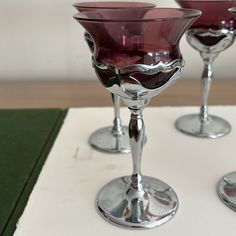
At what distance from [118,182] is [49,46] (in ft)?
1.92

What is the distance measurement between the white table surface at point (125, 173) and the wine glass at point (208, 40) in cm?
2

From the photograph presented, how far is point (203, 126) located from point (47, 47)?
20.2 inches

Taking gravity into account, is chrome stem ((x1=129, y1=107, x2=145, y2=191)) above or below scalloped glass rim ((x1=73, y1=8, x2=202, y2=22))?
below

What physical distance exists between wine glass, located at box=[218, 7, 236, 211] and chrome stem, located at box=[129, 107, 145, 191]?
0.36 feet

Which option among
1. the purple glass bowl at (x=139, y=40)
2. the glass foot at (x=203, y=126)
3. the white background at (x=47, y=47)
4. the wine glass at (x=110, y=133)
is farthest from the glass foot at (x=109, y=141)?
the white background at (x=47, y=47)

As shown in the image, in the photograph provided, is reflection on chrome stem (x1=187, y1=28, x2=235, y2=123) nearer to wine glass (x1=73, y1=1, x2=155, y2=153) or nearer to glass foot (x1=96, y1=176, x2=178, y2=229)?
wine glass (x1=73, y1=1, x2=155, y2=153)

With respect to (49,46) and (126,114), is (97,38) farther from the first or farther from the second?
(49,46)

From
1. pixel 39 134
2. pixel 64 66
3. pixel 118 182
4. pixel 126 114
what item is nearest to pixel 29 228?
pixel 118 182

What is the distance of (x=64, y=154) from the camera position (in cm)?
65

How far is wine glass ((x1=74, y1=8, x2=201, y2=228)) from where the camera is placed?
416mm

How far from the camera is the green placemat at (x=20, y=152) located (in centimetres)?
52

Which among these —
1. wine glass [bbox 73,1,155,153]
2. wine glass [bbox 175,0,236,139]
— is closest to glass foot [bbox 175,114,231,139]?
wine glass [bbox 175,0,236,139]

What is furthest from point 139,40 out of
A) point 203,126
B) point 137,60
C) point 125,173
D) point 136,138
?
point 203,126

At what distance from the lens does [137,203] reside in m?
0.52
